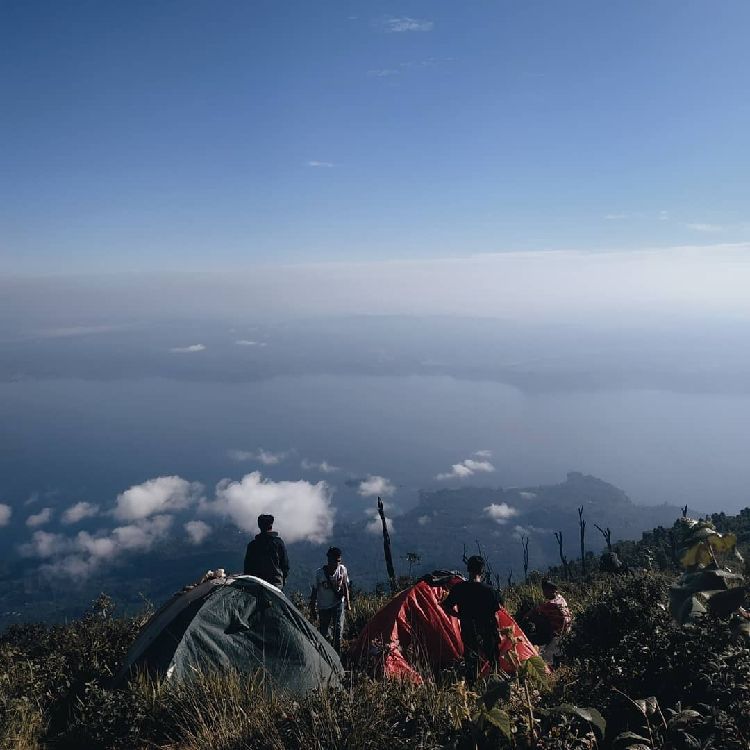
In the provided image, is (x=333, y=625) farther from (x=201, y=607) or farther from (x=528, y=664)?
(x=528, y=664)

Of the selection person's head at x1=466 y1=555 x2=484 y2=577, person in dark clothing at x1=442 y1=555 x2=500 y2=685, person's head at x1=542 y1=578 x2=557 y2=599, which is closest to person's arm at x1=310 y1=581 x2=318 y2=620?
person in dark clothing at x1=442 y1=555 x2=500 y2=685

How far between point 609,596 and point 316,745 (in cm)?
459

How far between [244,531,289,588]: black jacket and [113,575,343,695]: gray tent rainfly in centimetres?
152

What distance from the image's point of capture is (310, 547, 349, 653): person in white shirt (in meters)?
9.51

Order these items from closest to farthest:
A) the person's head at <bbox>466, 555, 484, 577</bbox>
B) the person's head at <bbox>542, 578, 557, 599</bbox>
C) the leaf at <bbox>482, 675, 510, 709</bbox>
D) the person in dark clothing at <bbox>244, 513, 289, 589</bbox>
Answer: the leaf at <bbox>482, 675, 510, 709</bbox>
the person's head at <bbox>466, 555, 484, 577</bbox>
the person in dark clothing at <bbox>244, 513, 289, 589</bbox>
the person's head at <bbox>542, 578, 557, 599</bbox>

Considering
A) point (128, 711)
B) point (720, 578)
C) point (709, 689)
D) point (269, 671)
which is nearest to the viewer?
point (720, 578)

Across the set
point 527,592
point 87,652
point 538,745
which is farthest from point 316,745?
point 527,592

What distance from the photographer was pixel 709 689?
3824mm

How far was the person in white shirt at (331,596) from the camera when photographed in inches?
374

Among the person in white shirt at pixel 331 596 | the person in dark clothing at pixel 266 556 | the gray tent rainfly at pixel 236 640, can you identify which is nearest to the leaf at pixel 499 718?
the gray tent rainfly at pixel 236 640

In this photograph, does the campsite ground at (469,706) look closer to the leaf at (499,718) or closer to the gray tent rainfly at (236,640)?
the leaf at (499,718)

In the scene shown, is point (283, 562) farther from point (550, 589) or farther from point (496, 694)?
point (496, 694)

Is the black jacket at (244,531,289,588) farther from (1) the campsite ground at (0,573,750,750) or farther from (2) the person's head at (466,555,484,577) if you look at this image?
(2) the person's head at (466,555,484,577)

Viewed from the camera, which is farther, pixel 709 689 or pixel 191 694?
pixel 191 694
